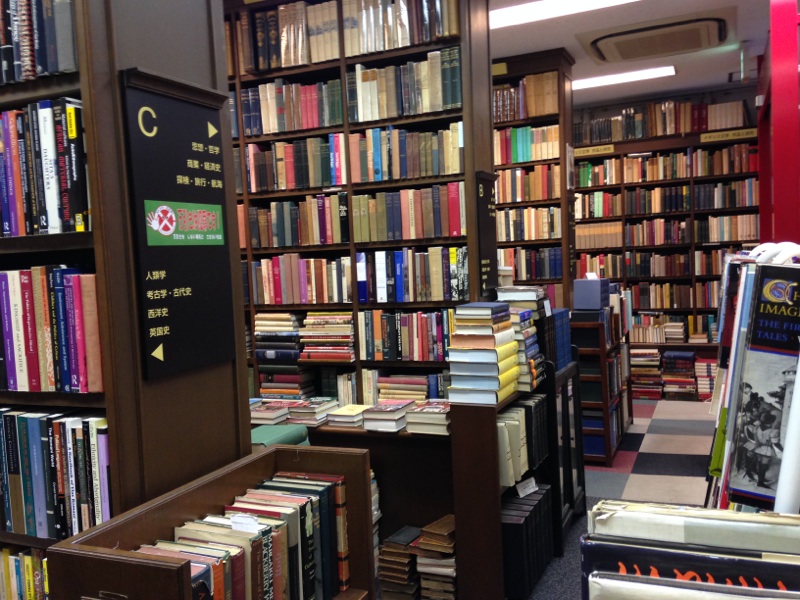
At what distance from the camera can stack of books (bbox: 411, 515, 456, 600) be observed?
2768 mm

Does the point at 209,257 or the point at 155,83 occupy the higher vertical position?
the point at 155,83

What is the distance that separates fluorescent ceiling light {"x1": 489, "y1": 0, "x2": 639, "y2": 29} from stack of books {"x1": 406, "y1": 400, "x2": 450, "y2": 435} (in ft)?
10.2

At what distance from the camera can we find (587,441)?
4.86 m

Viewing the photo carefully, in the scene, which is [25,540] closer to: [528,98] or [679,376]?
[528,98]

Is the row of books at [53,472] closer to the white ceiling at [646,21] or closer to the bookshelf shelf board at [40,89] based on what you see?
the bookshelf shelf board at [40,89]

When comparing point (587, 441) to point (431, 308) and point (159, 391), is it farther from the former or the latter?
point (159, 391)

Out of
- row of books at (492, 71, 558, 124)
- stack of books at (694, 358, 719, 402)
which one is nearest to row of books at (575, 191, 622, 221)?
stack of books at (694, 358, 719, 402)

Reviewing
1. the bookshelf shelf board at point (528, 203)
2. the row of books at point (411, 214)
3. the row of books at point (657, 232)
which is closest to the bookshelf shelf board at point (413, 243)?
the row of books at point (411, 214)

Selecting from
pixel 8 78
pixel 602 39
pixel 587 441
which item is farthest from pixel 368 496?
pixel 602 39

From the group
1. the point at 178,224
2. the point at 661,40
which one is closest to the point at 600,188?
the point at 661,40

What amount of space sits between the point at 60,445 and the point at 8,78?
2.75 feet

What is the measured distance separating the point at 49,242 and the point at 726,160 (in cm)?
709

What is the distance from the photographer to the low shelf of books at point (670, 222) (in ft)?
22.9

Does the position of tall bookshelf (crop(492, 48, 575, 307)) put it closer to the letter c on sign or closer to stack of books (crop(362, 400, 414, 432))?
stack of books (crop(362, 400, 414, 432))
